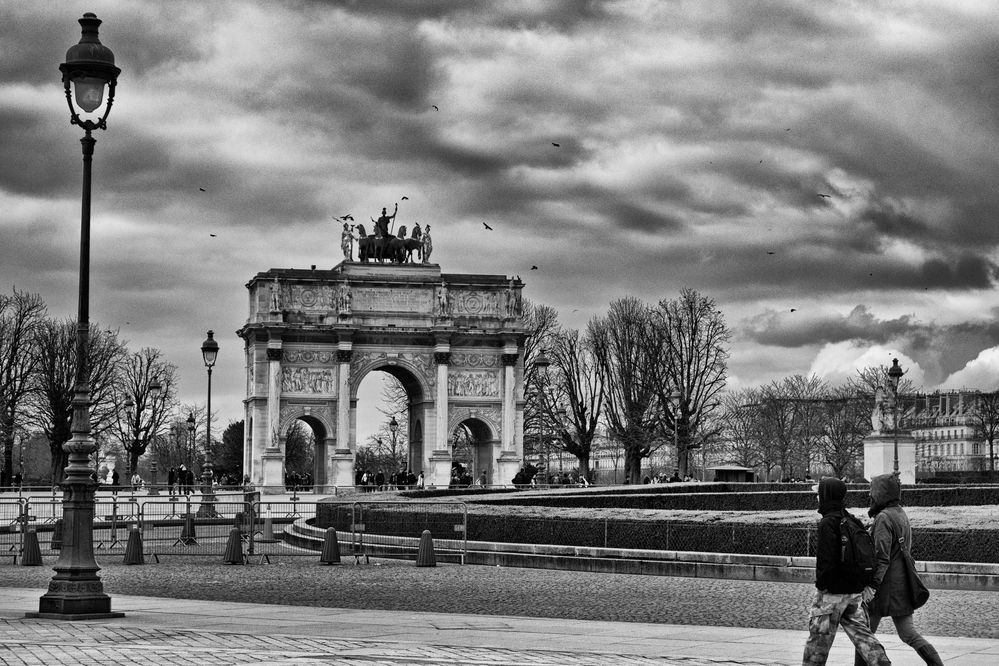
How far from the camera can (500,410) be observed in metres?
91.9

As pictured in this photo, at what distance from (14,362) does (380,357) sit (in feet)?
71.2

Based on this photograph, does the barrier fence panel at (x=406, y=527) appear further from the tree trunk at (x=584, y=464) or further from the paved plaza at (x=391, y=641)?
the tree trunk at (x=584, y=464)

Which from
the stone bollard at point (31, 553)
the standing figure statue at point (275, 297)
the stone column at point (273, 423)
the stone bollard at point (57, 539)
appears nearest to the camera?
the stone bollard at point (31, 553)

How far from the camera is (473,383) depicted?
302ft

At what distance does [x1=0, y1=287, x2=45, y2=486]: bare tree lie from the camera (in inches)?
3465

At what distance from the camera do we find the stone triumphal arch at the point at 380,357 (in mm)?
88750

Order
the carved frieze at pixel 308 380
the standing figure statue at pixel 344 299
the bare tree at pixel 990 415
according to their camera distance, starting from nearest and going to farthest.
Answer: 1. the standing figure statue at pixel 344 299
2. the carved frieze at pixel 308 380
3. the bare tree at pixel 990 415

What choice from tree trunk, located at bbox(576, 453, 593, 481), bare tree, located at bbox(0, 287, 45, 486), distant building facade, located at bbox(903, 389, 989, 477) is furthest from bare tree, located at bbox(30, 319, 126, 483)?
distant building facade, located at bbox(903, 389, 989, 477)

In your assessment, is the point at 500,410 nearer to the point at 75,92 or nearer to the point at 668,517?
the point at 668,517

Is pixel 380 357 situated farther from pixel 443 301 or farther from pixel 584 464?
pixel 584 464

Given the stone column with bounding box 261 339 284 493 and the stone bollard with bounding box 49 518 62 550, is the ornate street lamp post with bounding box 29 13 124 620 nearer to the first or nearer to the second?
the stone bollard with bounding box 49 518 62 550

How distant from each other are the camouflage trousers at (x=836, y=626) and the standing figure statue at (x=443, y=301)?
78.2 m

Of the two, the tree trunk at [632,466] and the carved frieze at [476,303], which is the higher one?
the carved frieze at [476,303]

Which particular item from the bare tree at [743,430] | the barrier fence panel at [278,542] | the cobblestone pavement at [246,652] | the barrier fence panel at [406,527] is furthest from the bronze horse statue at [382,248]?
the cobblestone pavement at [246,652]
